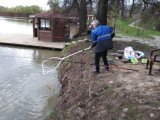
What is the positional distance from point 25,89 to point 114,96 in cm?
595

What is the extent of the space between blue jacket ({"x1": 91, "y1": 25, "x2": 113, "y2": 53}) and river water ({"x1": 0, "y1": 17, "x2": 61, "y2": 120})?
2486 mm

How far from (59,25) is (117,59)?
51.0 feet

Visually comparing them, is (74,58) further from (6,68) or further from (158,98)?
A: (158,98)

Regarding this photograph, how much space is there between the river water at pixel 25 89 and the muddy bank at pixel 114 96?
4.60 feet

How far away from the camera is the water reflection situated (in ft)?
32.2

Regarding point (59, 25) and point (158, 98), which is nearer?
point (158, 98)

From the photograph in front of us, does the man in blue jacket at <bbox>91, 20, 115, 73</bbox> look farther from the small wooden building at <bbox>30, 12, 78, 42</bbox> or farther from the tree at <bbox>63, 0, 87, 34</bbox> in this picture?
the small wooden building at <bbox>30, 12, 78, 42</bbox>

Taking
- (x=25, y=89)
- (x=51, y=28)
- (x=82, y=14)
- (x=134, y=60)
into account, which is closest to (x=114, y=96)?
(x=134, y=60)

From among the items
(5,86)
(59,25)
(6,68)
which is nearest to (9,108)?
(5,86)

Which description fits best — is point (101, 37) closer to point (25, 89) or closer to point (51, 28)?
point (25, 89)

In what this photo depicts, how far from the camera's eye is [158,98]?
264 inches

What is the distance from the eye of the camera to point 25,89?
485 inches

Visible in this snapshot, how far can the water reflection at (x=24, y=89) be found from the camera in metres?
9.81

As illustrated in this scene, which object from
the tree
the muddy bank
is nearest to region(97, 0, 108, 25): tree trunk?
the tree
